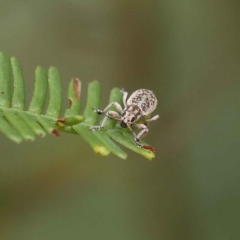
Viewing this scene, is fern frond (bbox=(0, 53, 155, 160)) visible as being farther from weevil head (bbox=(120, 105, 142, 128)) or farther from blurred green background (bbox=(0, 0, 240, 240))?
blurred green background (bbox=(0, 0, 240, 240))

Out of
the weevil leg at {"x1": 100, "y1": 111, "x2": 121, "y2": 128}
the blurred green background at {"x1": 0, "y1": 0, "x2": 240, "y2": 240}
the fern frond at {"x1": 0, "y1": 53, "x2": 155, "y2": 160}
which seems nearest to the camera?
the fern frond at {"x1": 0, "y1": 53, "x2": 155, "y2": 160}

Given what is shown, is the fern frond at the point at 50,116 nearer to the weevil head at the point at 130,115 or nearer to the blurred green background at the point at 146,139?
the weevil head at the point at 130,115

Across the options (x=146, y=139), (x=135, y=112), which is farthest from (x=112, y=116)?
(x=146, y=139)

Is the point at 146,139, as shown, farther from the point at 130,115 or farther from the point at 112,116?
the point at 112,116

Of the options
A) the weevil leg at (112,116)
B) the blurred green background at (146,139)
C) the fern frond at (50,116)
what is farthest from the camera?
the blurred green background at (146,139)

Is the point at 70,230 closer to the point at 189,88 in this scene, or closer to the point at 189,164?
the point at 189,164

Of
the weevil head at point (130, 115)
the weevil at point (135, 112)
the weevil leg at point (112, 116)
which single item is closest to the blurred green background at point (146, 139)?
the weevil at point (135, 112)

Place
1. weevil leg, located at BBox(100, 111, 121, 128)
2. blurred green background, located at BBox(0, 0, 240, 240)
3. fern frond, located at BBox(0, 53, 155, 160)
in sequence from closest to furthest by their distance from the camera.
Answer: fern frond, located at BBox(0, 53, 155, 160), weevil leg, located at BBox(100, 111, 121, 128), blurred green background, located at BBox(0, 0, 240, 240)

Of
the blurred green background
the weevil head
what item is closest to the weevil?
the weevil head
